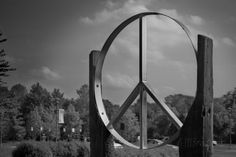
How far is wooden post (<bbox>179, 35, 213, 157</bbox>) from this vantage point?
5.80 m

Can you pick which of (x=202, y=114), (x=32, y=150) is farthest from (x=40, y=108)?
(x=202, y=114)

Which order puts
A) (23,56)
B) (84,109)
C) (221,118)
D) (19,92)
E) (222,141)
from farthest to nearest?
(19,92)
(84,109)
(222,141)
(23,56)
(221,118)

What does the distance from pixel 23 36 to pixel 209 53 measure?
18.6 metres

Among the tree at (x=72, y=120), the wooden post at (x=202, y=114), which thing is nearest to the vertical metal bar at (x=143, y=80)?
the wooden post at (x=202, y=114)

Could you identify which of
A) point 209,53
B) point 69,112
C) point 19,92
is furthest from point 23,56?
point 209,53

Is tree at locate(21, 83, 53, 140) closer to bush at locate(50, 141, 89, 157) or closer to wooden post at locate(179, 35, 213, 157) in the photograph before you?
bush at locate(50, 141, 89, 157)

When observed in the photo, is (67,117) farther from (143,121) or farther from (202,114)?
(202,114)

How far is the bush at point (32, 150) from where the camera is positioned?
12391 mm

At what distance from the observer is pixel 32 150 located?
491 inches

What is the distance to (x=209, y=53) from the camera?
5965 mm

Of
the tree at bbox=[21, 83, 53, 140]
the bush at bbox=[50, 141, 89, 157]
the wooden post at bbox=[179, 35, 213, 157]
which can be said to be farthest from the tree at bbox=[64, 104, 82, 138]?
the wooden post at bbox=[179, 35, 213, 157]

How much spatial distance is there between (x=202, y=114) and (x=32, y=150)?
305 inches

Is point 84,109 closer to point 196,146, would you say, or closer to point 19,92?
point 19,92

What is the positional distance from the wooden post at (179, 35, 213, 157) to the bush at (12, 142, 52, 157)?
721cm
